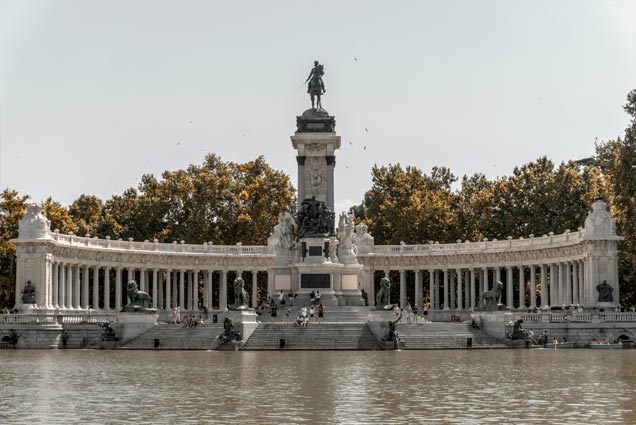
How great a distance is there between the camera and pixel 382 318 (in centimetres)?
6875

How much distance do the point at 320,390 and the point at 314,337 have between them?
3180 centimetres

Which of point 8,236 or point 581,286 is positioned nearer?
point 581,286

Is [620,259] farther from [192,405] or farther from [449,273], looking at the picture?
[192,405]

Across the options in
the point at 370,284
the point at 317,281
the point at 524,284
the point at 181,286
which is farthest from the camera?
the point at 370,284

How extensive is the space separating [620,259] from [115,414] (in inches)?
2847

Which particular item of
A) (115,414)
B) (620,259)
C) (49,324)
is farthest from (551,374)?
(620,259)

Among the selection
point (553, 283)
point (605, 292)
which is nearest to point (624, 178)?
point (605, 292)

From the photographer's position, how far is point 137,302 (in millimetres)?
72812

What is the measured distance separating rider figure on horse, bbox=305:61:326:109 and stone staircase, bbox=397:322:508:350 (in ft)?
95.2

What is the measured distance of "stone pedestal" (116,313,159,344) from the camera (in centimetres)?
7062

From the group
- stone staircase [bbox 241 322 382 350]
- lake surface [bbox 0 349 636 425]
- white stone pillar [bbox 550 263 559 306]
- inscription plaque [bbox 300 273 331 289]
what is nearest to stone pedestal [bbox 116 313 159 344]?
stone staircase [bbox 241 322 382 350]

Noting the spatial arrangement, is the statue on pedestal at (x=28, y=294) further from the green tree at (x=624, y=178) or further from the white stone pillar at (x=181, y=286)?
the green tree at (x=624, y=178)

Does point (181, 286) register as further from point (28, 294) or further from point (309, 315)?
point (309, 315)

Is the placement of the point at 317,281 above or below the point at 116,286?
above
